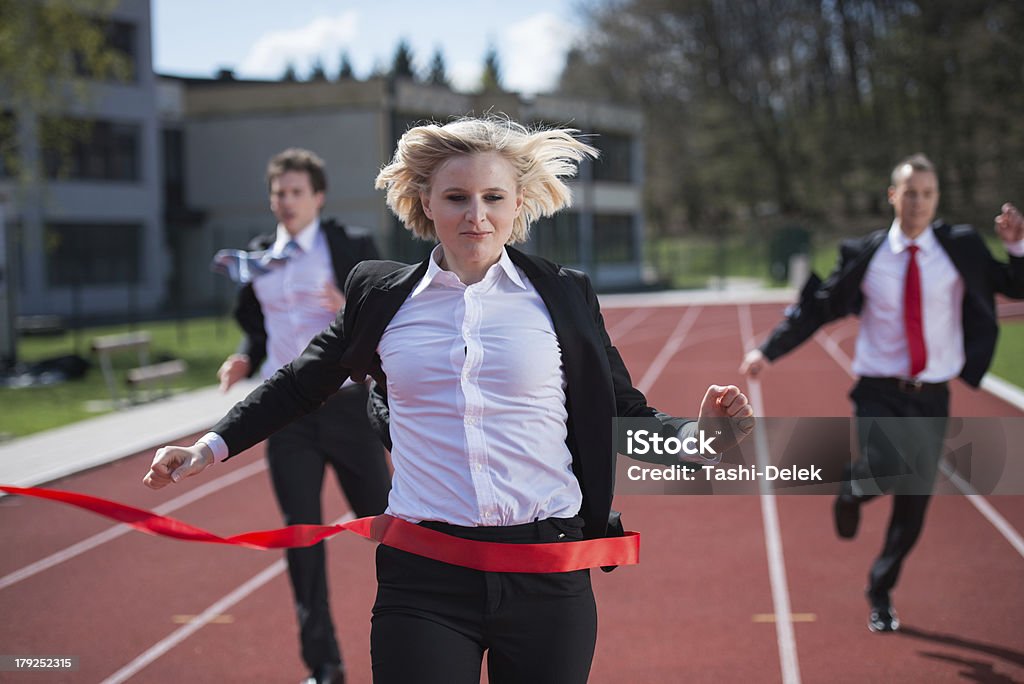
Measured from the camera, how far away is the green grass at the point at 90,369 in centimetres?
1249

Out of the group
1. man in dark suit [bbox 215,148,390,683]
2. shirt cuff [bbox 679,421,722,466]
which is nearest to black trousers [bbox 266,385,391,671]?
man in dark suit [bbox 215,148,390,683]

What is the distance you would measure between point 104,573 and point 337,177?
3249 centimetres

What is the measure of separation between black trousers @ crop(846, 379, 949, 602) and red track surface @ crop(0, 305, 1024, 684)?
15.8 inches

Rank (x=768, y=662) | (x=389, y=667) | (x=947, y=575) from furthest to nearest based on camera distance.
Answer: (x=947, y=575)
(x=768, y=662)
(x=389, y=667)

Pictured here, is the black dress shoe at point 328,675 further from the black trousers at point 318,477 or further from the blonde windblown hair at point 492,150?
the blonde windblown hair at point 492,150

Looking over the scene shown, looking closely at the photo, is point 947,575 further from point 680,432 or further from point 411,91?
point 411,91

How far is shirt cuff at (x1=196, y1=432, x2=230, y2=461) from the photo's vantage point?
275cm

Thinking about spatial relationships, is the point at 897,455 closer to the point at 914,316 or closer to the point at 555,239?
the point at 914,316

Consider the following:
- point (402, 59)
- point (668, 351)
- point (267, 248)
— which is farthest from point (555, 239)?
point (402, 59)

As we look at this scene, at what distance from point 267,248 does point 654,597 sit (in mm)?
2608

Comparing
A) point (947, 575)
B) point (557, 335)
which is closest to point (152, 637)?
point (557, 335)

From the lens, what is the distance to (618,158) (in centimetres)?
5100

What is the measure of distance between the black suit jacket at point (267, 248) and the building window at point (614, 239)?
41.3m

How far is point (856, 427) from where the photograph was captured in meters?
4.08
